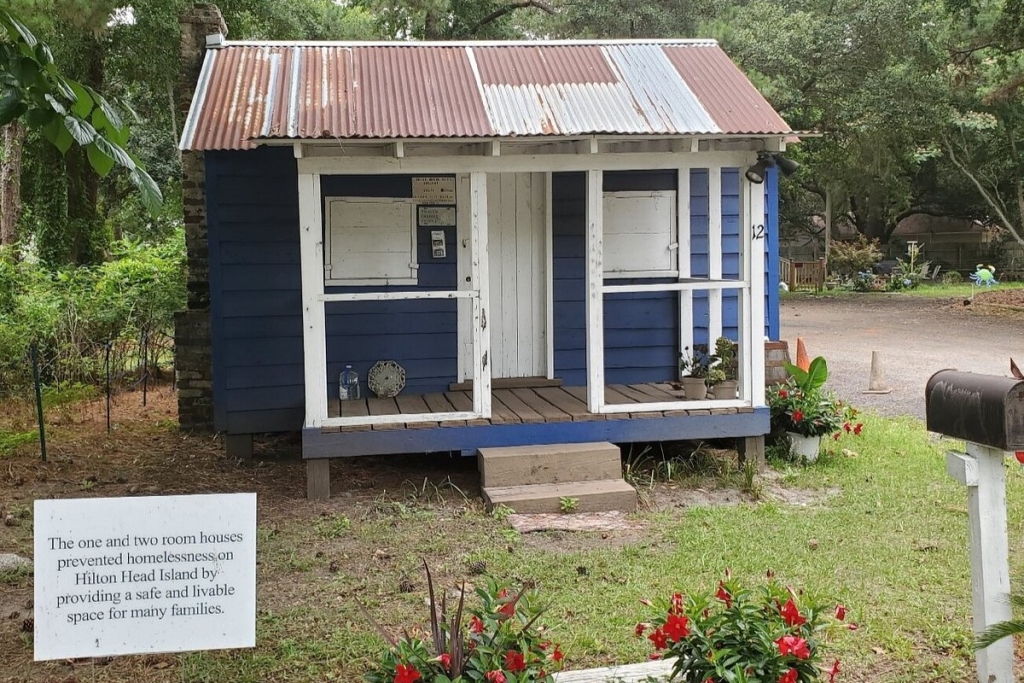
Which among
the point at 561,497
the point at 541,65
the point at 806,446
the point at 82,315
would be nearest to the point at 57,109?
the point at 561,497

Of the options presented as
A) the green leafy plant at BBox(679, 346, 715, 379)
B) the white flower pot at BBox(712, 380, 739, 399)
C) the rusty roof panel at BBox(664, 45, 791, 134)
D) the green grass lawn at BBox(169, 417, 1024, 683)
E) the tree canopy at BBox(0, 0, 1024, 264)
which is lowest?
the green grass lawn at BBox(169, 417, 1024, 683)

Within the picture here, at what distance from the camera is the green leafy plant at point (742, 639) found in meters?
2.82

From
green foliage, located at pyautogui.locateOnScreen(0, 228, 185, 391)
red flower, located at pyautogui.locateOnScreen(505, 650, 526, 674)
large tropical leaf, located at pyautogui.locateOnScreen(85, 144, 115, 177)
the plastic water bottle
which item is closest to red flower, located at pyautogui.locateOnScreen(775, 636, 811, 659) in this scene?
red flower, located at pyautogui.locateOnScreen(505, 650, 526, 674)

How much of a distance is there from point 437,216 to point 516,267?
817mm

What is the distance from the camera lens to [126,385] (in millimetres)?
11406

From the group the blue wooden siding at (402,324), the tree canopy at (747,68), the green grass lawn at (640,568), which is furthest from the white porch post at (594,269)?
the tree canopy at (747,68)

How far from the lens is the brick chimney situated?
8.51 meters

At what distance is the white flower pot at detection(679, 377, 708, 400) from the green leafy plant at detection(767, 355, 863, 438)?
0.55 metres

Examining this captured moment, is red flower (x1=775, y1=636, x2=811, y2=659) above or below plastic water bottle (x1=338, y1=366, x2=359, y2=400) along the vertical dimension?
below

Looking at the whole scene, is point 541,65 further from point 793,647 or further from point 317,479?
point 793,647

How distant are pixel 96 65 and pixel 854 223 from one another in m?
31.4

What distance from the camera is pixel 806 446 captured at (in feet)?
24.4

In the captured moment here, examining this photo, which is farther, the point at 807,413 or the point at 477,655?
the point at 807,413

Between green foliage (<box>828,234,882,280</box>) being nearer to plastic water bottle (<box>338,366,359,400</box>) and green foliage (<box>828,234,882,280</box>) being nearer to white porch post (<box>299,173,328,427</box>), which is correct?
plastic water bottle (<box>338,366,359,400</box>)
